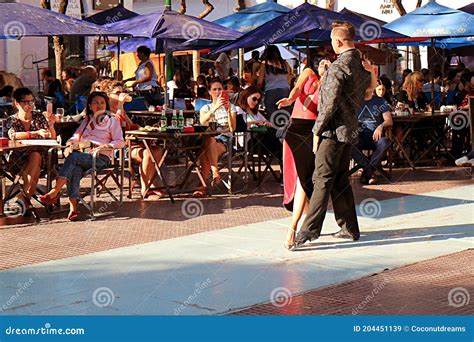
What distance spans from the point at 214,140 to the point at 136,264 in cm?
476

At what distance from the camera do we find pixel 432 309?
7168mm

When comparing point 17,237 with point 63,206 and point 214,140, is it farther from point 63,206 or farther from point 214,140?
point 214,140

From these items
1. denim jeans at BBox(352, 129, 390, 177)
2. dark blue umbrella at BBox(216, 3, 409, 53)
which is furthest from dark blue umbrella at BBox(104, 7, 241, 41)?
denim jeans at BBox(352, 129, 390, 177)

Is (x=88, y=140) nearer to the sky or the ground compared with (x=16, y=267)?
nearer to the sky

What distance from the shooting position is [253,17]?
19.4 m

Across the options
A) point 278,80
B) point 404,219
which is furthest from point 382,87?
point 404,219

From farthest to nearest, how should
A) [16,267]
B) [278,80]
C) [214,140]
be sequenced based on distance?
[278,80]
[214,140]
[16,267]
